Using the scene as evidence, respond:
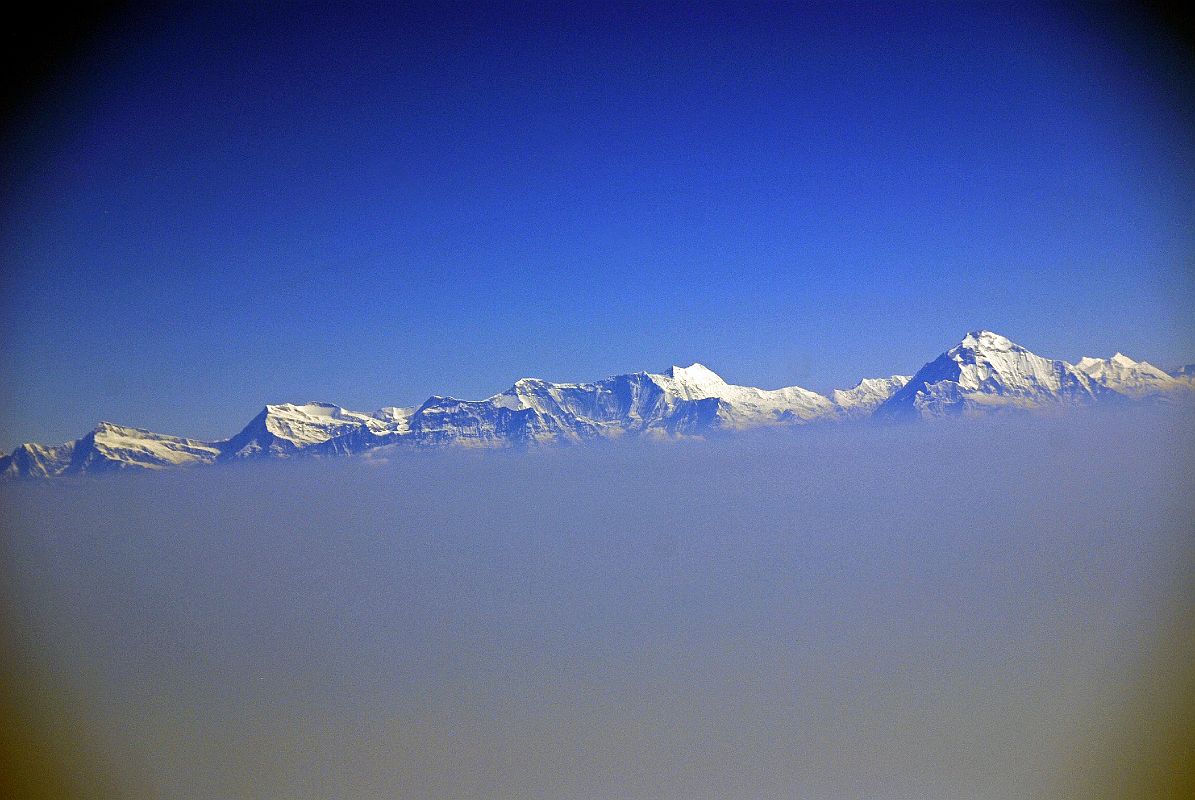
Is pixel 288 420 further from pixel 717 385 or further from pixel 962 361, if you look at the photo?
pixel 962 361

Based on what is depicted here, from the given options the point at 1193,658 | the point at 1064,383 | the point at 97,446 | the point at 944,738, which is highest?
the point at 1064,383

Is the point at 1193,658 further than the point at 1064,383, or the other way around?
the point at 1064,383

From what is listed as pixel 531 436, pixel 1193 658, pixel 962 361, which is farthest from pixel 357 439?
pixel 962 361

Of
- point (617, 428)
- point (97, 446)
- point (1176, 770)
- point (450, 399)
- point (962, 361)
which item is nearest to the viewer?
point (1176, 770)

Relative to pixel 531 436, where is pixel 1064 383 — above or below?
above

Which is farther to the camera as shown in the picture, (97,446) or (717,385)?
(717,385)

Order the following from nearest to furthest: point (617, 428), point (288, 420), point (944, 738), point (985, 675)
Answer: point (944, 738) < point (985, 675) < point (288, 420) < point (617, 428)

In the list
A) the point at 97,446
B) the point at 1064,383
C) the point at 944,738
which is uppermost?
the point at 1064,383

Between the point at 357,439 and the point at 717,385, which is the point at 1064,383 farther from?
the point at 357,439

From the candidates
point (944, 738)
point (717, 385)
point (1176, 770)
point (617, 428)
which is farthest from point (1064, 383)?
point (1176, 770)
